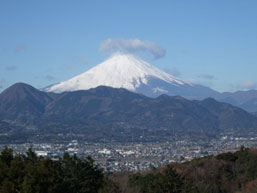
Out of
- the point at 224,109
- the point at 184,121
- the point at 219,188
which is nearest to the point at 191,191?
the point at 219,188

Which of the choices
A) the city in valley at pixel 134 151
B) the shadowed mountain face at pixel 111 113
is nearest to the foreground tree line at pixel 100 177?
the city in valley at pixel 134 151

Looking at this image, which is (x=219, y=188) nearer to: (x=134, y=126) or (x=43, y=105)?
(x=134, y=126)

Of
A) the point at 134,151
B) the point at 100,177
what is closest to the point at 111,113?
the point at 134,151

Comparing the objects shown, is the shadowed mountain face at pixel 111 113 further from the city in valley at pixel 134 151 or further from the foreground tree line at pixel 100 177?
the foreground tree line at pixel 100 177

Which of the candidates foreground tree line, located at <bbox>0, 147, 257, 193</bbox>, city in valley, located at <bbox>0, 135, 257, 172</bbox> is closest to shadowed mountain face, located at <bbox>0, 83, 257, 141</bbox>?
city in valley, located at <bbox>0, 135, 257, 172</bbox>

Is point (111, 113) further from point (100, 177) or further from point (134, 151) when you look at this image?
point (100, 177)

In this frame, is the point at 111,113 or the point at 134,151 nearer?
the point at 134,151

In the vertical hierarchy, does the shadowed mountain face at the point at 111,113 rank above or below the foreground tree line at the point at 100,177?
above
